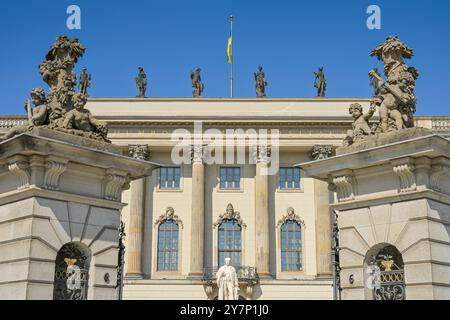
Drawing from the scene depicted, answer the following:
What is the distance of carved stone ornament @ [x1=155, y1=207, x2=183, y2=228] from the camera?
4859 cm

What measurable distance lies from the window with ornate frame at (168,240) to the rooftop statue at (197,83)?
391 inches

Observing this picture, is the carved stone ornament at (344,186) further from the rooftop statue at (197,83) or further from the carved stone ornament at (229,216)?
the rooftop statue at (197,83)

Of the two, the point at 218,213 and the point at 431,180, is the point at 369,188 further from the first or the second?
the point at 218,213

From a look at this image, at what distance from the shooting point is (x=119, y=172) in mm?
11820

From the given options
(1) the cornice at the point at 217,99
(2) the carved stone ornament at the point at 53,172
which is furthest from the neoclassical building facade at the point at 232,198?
(2) the carved stone ornament at the point at 53,172

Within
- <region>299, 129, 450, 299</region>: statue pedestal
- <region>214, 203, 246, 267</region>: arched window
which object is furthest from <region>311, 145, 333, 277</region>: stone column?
<region>299, 129, 450, 299</region>: statue pedestal

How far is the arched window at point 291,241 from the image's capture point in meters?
47.6

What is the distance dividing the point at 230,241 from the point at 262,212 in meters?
3.36

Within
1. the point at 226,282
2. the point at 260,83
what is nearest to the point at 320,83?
the point at 260,83

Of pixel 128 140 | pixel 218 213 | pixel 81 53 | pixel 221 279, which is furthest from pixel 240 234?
pixel 81 53

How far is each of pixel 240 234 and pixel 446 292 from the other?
38646 millimetres

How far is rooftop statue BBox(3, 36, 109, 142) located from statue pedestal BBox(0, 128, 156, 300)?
355mm

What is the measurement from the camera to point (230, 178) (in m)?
50.2

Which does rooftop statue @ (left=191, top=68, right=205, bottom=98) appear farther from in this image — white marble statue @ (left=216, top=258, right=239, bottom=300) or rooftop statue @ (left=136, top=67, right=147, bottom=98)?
white marble statue @ (left=216, top=258, right=239, bottom=300)
